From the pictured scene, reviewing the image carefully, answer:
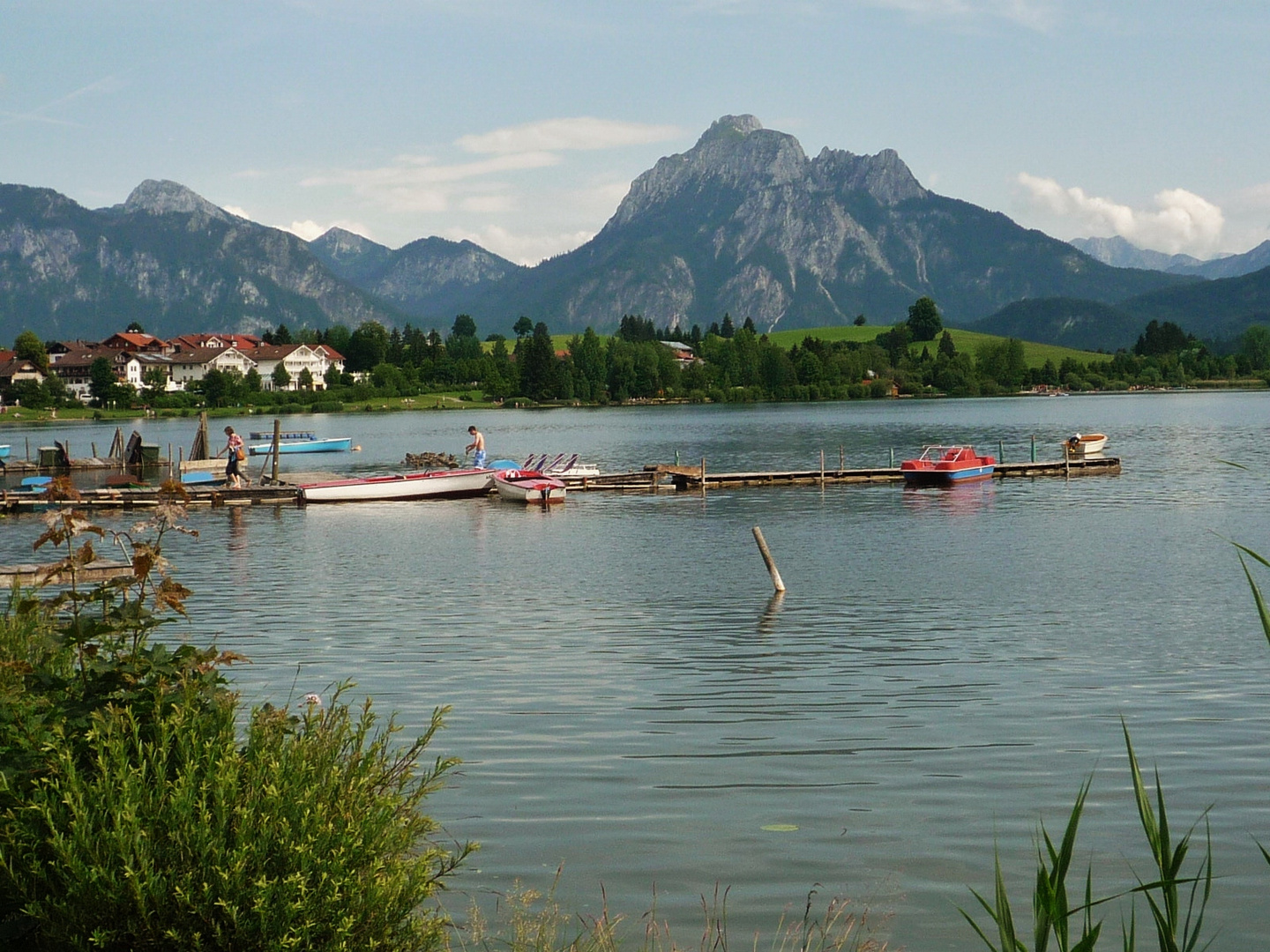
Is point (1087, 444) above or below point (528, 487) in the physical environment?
above

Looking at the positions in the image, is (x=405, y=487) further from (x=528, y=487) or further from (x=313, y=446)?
(x=313, y=446)

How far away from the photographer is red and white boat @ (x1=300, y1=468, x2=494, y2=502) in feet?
176

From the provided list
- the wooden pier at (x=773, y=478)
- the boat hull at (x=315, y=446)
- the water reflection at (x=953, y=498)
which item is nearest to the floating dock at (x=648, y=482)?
the wooden pier at (x=773, y=478)

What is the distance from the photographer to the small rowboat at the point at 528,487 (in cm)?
5369

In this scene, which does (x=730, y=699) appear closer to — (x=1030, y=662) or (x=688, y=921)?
(x=1030, y=662)

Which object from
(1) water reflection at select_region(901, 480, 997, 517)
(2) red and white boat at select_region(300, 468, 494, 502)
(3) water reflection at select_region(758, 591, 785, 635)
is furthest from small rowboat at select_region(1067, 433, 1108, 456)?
(3) water reflection at select_region(758, 591, 785, 635)

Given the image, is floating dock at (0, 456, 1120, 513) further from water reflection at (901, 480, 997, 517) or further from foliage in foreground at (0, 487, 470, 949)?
foliage in foreground at (0, 487, 470, 949)

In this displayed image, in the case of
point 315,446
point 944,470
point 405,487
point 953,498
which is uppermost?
point 944,470

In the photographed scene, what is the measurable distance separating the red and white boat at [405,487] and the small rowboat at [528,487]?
0.99 metres

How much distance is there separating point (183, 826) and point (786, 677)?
14200mm

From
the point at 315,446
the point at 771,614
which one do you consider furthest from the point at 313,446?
the point at 771,614

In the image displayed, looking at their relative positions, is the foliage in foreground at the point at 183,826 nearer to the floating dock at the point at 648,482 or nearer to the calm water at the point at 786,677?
the calm water at the point at 786,677

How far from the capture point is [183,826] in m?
6.68

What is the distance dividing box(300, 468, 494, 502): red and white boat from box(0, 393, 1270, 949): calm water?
3.18 m
